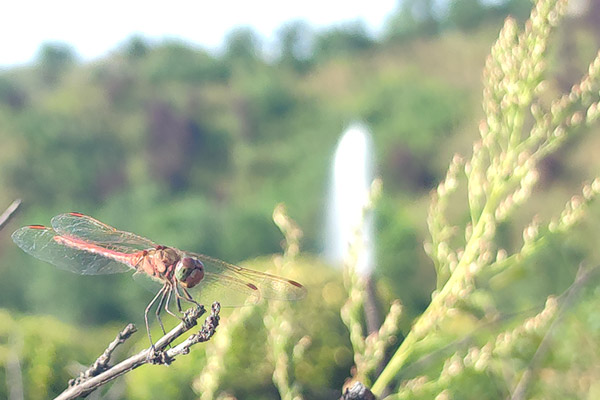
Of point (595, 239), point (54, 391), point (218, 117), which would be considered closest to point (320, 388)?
point (54, 391)

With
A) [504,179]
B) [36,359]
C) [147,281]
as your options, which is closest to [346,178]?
[36,359]

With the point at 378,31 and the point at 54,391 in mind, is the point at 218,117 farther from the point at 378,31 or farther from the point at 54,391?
the point at 54,391

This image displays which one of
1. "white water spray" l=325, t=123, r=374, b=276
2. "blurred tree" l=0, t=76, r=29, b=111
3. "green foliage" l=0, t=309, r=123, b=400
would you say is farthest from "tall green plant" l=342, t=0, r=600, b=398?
"blurred tree" l=0, t=76, r=29, b=111

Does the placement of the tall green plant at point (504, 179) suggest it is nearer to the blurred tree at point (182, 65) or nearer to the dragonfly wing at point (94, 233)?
the dragonfly wing at point (94, 233)

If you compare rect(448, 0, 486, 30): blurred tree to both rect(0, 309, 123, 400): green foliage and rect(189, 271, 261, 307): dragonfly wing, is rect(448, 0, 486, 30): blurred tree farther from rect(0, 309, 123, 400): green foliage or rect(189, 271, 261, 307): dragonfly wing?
rect(189, 271, 261, 307): dragonfly wing

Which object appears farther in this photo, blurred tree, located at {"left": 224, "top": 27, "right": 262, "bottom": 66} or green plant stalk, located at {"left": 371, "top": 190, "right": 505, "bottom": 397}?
blurred tree, located at {"left": 224, "top": 27, "right": 262, "bottom": 66}

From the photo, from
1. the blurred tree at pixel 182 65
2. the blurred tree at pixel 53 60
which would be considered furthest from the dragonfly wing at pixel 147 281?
the blurred tree at pixel 53 60

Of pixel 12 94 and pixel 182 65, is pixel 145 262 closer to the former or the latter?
pixel 12 94
